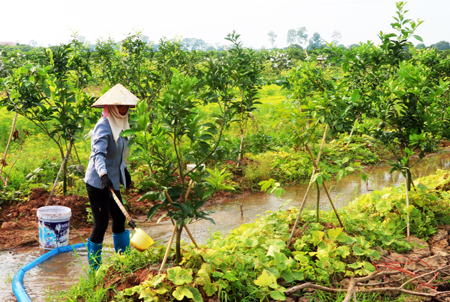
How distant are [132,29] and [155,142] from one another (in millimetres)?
5503

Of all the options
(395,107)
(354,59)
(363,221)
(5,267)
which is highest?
(354,59)

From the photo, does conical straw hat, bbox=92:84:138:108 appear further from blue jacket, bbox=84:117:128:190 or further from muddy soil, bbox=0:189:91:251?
muddy soil, bbox=0:189:91:251

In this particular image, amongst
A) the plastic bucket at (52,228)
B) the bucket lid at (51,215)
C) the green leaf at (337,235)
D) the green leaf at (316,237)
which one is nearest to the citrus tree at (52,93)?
the bucket lid at (51,215)

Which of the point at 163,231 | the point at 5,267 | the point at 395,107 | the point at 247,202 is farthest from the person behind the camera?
the point at 247,202

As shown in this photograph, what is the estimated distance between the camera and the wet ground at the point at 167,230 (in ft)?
12.1

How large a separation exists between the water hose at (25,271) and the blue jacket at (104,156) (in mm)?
683

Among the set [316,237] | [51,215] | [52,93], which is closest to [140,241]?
[316,237]

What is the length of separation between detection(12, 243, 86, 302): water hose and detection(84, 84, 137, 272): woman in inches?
11.4

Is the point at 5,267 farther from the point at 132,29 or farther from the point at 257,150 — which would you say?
the point at 257,150

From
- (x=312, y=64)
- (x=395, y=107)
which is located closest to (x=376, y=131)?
(x=395, y=107)

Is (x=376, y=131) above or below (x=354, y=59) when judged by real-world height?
below

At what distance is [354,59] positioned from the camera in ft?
14.8

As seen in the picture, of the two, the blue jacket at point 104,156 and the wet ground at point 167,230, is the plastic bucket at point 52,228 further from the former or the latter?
the blue jacket at point 104,156

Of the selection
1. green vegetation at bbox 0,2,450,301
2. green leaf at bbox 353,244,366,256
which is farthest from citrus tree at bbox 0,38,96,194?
green leaf at bbox 353,244,366,256
